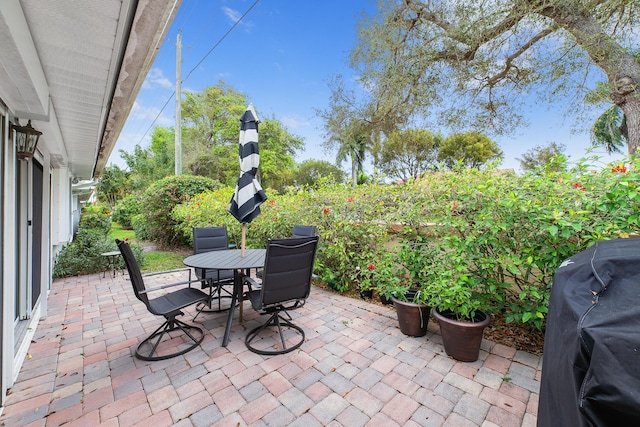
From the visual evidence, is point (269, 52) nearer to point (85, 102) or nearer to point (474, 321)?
point (85, 102)

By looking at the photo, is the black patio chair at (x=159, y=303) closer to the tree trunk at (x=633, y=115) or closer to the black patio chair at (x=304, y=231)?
the black patio chair at (x=304, y=231)

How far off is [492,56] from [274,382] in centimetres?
887

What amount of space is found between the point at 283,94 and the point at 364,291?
1775 centimetres

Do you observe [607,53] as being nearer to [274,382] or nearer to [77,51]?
[274,382]

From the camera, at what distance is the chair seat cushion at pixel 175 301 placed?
8.43ft

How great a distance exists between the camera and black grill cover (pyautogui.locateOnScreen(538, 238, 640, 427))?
2.66 feet

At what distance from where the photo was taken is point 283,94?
19.0m

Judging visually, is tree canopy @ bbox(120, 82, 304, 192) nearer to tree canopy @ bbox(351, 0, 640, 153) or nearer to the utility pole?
the utility pole

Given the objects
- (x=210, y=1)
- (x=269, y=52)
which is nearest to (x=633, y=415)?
(x=210, y=1)

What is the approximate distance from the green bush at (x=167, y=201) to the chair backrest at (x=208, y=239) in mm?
4479

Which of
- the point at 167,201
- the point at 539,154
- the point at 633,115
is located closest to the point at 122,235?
the point at 167,201

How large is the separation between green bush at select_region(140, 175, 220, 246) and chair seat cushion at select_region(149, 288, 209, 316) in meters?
5.92

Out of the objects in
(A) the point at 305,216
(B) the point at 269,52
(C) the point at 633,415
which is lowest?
(C) the point at 633,415

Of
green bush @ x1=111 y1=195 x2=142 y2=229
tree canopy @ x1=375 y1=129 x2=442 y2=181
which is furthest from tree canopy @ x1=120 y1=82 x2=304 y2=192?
tree canopy @ x1=375 y1=129 x2=442 y2=181
